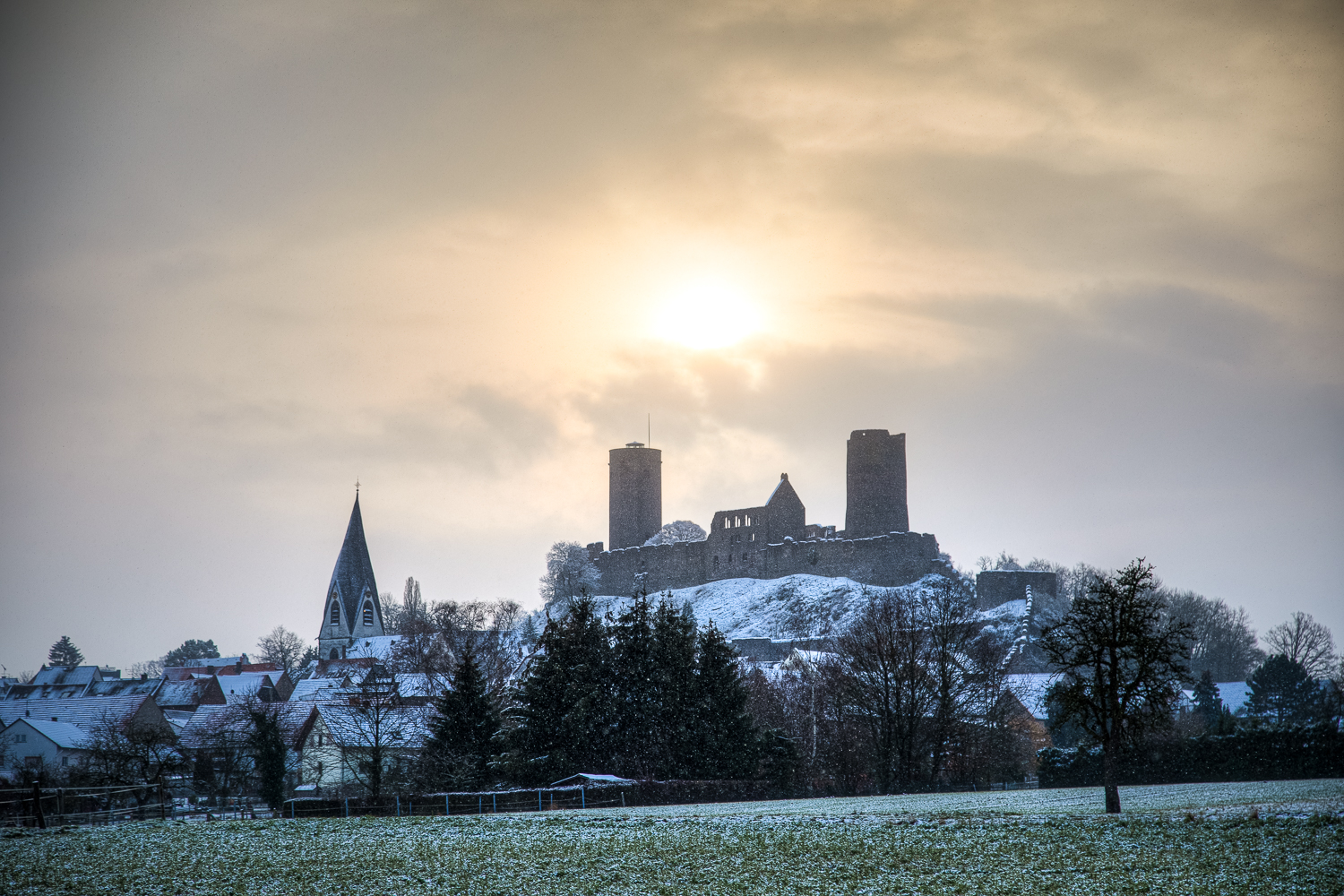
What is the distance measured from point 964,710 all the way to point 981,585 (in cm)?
4081

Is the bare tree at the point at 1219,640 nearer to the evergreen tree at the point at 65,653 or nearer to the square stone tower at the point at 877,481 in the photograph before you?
the square stone tower at the point at 877,481

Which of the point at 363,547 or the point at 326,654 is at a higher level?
the point at 363,547

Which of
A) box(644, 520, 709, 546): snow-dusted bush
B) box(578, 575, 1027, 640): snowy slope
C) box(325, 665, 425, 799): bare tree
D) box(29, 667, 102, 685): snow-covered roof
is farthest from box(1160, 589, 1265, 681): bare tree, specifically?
box(29, 667, 102, 685): snow-covered roof

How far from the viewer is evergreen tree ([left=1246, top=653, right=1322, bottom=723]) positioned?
50500 mm

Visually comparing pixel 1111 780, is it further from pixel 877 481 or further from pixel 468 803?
pixel 877 481

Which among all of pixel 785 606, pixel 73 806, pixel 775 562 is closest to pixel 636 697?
pixel 73 806

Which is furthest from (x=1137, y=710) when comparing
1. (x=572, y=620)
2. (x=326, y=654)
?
(x=326, y=654)

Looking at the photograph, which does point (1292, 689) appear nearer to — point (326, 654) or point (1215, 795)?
point (1215, 795)

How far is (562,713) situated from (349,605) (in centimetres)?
6259

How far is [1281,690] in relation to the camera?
5141 centimetres

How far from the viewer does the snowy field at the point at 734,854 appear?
10672 millimetres

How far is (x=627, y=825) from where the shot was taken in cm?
1603

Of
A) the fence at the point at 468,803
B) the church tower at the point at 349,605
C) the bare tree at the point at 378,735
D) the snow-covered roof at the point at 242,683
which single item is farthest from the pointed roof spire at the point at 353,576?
the fence at the point at 468,803

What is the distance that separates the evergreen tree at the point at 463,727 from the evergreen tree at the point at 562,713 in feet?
2.81
